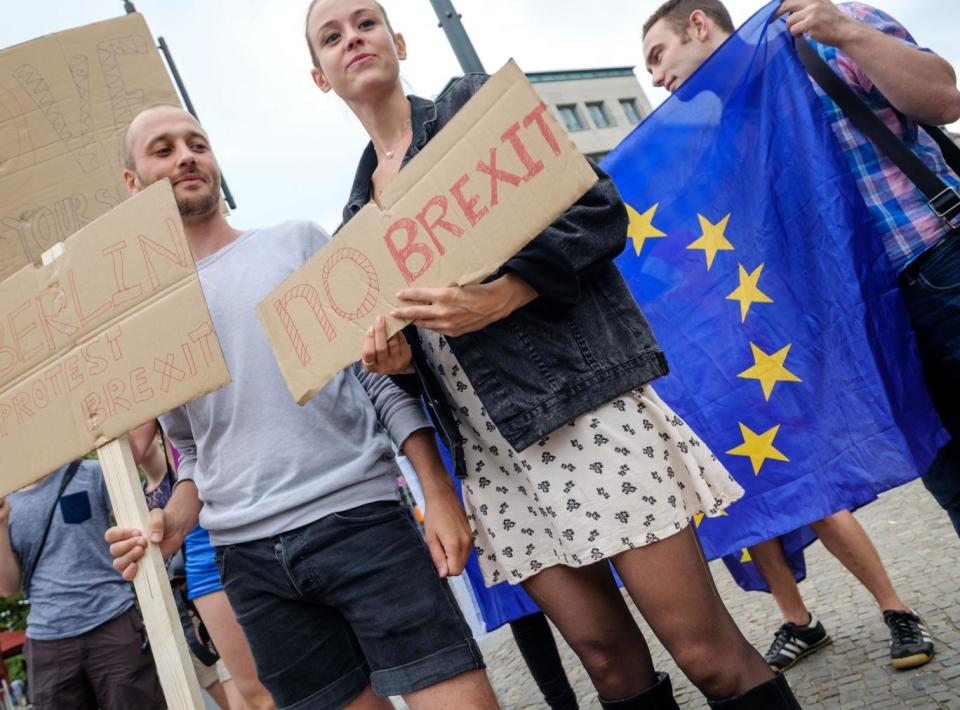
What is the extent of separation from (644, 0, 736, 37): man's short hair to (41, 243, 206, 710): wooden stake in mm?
2264

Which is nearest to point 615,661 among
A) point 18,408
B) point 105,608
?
point 18,408

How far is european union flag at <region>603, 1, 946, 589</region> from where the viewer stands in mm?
2148

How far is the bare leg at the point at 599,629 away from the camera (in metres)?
1.60

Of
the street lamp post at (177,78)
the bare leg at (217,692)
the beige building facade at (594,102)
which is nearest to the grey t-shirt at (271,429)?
the bare leg at (217,692)

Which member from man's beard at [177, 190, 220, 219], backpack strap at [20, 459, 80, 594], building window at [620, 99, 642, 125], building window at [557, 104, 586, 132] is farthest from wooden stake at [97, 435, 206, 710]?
building window at [620, 99, 642, 125]

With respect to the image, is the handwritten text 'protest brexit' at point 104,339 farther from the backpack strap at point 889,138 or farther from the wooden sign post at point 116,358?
the backpack strap at point 889,138

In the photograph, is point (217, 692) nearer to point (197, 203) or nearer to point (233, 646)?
point (233, 646)

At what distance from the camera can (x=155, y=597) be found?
167 centimetres

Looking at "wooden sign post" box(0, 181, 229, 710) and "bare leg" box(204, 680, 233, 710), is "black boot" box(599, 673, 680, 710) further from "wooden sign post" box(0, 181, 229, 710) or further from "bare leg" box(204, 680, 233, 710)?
"bare leg" box(204, 680, 233, 710)

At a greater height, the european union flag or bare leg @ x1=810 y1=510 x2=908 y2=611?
the european union flag

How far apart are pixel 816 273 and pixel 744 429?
566 millimetres

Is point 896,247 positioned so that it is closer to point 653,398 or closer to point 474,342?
point 653,398

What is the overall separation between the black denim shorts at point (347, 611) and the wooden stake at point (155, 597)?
170 millimetres

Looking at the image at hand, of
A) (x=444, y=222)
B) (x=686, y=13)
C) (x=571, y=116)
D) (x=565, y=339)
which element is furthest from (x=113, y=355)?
(x=571, y=116)
